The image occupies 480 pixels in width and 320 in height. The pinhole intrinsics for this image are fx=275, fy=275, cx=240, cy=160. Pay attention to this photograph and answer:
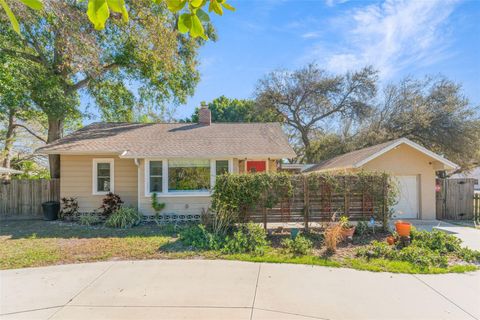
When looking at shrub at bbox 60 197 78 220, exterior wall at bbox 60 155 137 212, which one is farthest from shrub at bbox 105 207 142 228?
shrub at bbox 60 197 78 220

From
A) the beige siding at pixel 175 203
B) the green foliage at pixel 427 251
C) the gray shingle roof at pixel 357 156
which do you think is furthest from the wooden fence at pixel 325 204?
the gray shingle roof at pixel 357 156

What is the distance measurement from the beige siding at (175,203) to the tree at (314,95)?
56.6ft

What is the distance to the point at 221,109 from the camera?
100 feet

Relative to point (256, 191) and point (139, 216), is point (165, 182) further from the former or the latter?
point (256, 191)

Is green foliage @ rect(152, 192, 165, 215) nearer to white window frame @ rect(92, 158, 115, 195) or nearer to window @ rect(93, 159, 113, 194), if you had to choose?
white window frame @ rect(92, 158, 115, 195)

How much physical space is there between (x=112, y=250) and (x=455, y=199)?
14.6 m

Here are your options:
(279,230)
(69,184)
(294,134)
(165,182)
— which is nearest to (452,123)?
(294,134)

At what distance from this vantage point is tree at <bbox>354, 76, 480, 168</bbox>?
19.1 meters

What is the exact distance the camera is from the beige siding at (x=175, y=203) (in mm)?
11352

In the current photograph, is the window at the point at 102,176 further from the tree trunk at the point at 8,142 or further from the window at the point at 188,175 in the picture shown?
the tree trunk at the point at 8,142

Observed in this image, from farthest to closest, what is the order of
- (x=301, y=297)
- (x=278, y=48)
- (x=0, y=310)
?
1. (x=278, y=48)
2. (x=301, y=297)
3. (x=0, y=310)

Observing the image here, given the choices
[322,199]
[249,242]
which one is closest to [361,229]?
[322,199]

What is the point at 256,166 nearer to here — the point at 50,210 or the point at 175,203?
the point at 175,203

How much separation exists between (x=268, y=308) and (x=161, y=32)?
50.3ft
